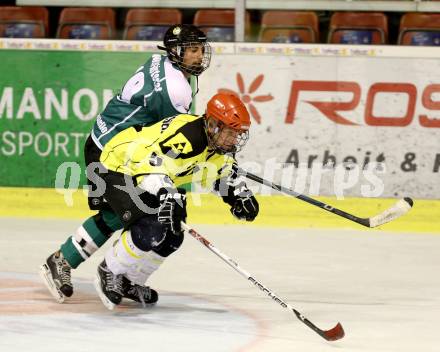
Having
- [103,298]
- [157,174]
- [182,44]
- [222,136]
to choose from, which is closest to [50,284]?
[103,298]

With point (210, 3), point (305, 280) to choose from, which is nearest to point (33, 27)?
point (210, 3)

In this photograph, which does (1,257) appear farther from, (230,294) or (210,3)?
(210,3)

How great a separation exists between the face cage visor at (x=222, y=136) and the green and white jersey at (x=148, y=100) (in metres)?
0.51

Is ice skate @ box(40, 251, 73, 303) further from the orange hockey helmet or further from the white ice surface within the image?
the orange hockey helmet

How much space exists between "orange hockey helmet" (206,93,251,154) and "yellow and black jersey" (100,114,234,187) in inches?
1.9

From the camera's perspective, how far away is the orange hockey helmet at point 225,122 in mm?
4426

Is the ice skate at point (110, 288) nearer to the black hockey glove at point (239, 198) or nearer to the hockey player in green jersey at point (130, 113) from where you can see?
the hockey player in green jersey at point (130, 113)

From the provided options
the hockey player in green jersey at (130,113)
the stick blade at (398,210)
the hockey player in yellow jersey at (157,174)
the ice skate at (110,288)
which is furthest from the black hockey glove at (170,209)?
the stick blade at (398,210)

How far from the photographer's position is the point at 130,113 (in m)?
5.12

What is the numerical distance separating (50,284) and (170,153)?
82cm

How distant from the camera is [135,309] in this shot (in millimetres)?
4750

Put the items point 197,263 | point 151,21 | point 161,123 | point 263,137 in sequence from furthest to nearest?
point 151,21
point 263,137
point 197,263
point 161,123

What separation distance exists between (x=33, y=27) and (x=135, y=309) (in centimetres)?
361

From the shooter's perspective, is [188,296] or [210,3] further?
[210,3]
